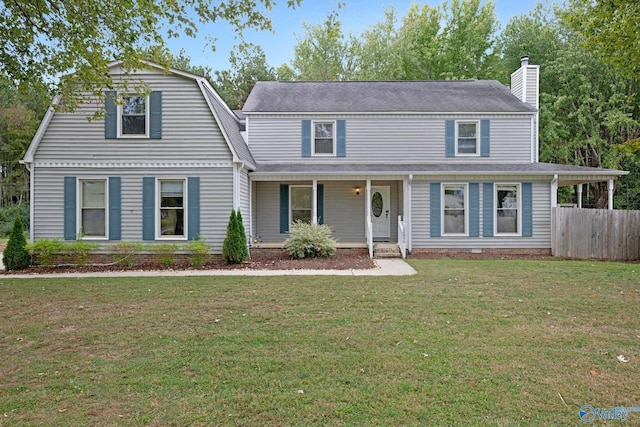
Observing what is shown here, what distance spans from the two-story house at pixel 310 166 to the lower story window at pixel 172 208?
0.03 meters

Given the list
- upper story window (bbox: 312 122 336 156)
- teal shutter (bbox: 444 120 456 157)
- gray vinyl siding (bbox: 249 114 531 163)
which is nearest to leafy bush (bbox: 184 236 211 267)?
gray vinyl siding (bbox: 249 114 531 163)

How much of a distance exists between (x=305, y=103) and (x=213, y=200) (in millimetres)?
5519

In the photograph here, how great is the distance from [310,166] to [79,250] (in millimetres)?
7150

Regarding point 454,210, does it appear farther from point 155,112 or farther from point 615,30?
point 155,112

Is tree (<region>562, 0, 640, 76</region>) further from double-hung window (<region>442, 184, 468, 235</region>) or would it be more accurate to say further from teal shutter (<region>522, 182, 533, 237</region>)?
double-hung window (<region>442, 184, 468, 235</region>)

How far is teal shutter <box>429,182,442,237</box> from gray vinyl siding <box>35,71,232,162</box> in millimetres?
6478

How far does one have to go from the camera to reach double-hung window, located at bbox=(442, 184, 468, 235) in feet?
44.0

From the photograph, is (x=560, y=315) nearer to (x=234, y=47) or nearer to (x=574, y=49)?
(x=234, y=47)

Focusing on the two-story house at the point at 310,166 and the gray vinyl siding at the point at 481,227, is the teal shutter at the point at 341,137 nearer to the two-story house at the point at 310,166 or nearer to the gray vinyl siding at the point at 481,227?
the two-story house at the point at 310,166

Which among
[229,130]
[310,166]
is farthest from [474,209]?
[229,130]

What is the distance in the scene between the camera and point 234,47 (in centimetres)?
841

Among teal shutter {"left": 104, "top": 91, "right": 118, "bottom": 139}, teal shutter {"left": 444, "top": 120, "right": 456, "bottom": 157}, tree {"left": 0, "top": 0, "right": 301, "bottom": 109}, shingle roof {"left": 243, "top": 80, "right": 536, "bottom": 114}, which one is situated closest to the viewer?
tree {"left": 0, "top": 0, "right": 301, "bottom": 109}

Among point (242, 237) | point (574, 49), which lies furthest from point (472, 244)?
point (574, 49)

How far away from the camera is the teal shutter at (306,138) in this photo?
1439 cm
